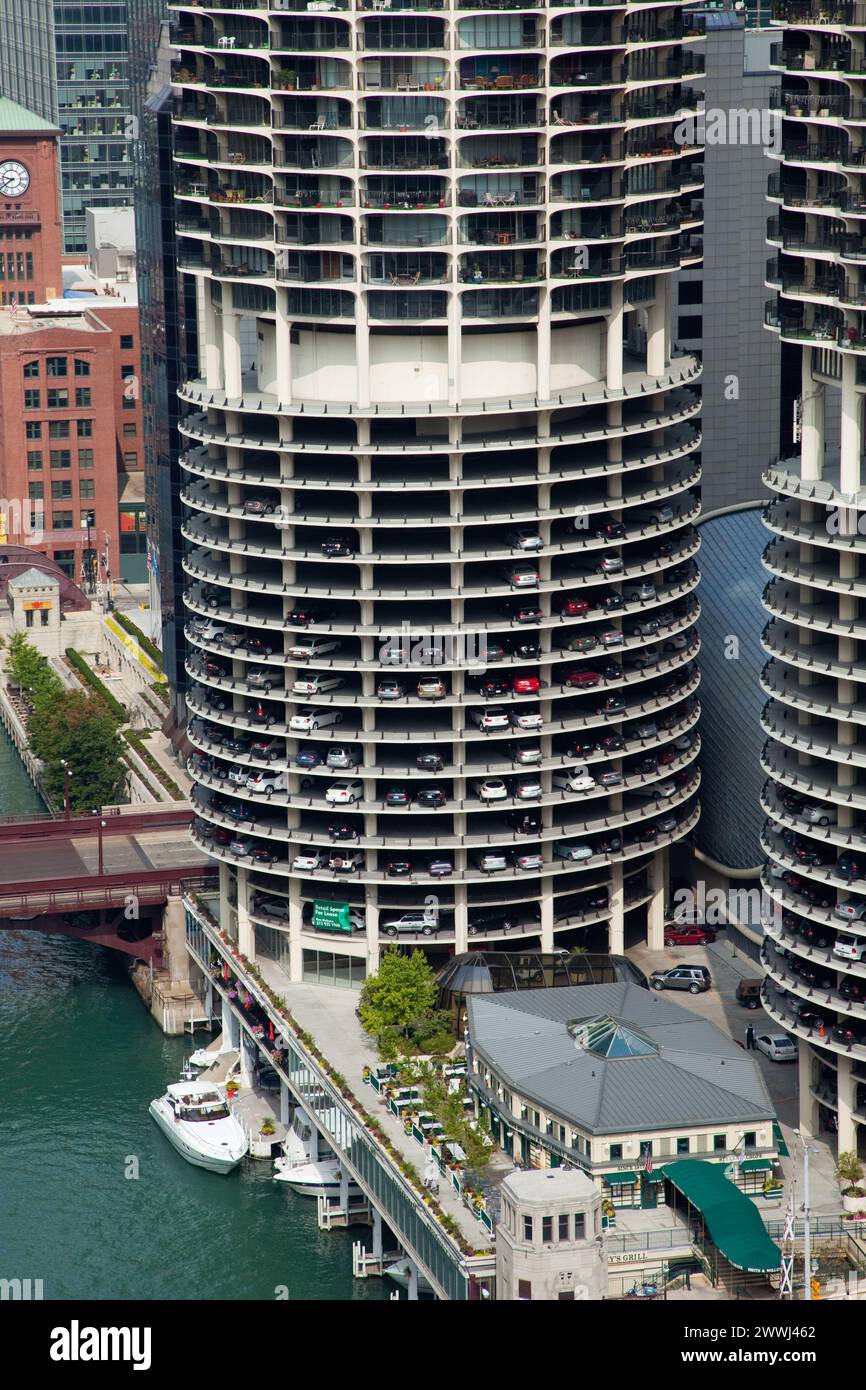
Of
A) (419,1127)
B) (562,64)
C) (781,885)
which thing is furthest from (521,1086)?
(562,64)

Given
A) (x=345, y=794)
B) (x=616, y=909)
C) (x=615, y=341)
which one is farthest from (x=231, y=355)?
(x=616, y=909)

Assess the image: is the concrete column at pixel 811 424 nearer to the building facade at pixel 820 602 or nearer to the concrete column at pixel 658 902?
the building facade at pixel 820 602

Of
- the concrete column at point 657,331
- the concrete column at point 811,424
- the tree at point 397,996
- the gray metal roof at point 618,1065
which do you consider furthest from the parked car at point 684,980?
the concrete column at point 811,424

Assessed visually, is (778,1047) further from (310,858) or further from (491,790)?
(310,858)

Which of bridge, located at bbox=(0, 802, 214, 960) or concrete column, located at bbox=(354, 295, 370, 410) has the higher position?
concrete column, located at bbox=(354, 295, 370, 410)

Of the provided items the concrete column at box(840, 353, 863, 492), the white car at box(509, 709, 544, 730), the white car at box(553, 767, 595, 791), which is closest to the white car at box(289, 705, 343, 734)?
the white car at box(509, 709, 544, 730)

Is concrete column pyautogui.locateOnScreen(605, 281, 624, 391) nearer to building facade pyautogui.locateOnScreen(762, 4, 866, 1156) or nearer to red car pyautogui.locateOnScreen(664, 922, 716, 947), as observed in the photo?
building facade pyautogui.locateOnScreen(762, 4, 866, 1156)

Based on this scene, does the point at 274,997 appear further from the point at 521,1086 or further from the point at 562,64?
the point at 562,64
